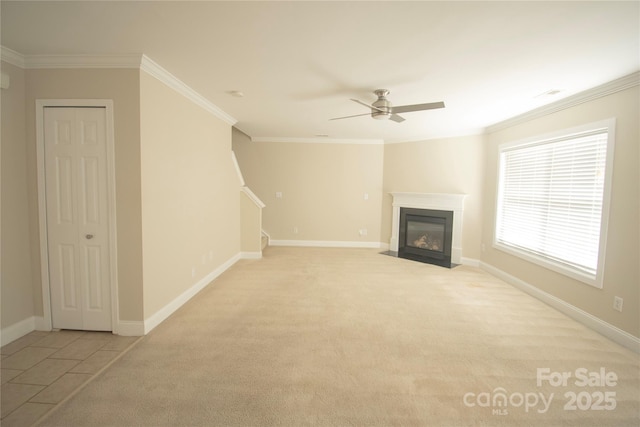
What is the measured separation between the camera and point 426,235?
5902 mm

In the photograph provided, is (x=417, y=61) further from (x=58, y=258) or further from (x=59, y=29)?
(x=58, y=258)

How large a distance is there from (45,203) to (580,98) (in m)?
5.71

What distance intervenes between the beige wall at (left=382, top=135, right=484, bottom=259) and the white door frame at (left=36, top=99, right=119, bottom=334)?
5286 millimetres

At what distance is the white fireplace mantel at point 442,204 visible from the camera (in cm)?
540

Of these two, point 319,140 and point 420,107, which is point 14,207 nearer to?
point 420,107

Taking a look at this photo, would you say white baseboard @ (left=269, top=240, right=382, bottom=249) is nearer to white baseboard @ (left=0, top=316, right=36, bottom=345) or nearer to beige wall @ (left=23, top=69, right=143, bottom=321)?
beige wall @ (left=23, top=69, right=143, bottom=321)

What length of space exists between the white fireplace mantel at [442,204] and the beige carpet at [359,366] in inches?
65.9

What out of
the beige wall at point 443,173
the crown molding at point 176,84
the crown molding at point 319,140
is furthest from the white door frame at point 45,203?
the beige wall at point 443,173

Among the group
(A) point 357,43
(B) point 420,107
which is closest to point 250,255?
(B) point 420,107

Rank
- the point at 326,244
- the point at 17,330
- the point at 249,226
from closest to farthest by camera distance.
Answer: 1. the point at 17,330
2. the point at 249,226
3. the point at 326,244

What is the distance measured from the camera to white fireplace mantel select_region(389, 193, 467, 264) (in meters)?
5.40

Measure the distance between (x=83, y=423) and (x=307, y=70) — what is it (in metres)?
3.11

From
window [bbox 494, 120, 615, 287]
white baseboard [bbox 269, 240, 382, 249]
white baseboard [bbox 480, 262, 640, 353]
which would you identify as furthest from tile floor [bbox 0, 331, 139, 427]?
window [bbox 494, 120, 615, 287]

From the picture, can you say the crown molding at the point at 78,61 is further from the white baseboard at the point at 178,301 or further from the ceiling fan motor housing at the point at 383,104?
the white baseboard at the point at 178,301
